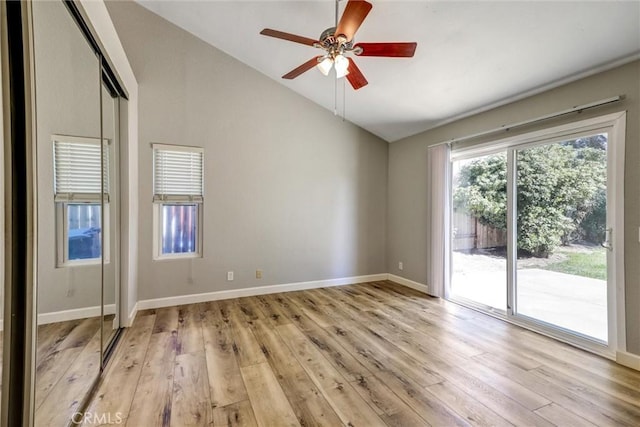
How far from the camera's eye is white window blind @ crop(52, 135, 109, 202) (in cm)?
144

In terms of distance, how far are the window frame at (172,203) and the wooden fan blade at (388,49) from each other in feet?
8.49

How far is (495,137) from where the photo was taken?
328cm

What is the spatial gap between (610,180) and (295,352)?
3.13 meters

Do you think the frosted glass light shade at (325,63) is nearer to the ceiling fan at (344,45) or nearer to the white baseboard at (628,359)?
the ceiling fan at (344,45)

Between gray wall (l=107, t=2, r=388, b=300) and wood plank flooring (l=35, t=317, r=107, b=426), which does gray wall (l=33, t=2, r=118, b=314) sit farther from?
gray wall (l=107, t=2, r=388, b=300)

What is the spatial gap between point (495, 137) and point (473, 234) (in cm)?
125

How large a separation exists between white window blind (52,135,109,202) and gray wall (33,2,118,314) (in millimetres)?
58

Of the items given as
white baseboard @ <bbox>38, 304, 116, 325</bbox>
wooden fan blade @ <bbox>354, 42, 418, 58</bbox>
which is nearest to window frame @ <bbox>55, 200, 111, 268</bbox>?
white baseboard @ <bbox>38, 304, 116, 325</bbox>

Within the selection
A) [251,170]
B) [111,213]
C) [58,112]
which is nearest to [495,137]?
[251,170]

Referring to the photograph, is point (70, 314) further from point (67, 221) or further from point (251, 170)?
point (251, 170)

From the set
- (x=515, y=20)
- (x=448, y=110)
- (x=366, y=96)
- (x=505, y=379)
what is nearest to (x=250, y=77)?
(x=366, y=96)

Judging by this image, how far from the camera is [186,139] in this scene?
359cm

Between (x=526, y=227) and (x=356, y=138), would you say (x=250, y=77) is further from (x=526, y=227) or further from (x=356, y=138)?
(x=526, y=227)
